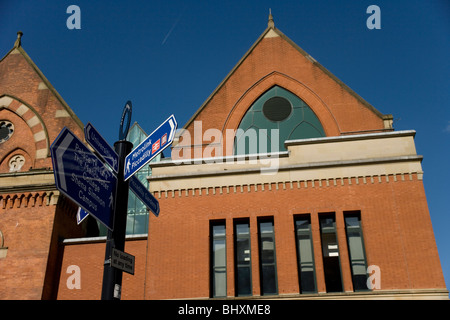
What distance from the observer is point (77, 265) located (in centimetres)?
1606

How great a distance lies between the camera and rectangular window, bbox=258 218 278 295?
46.1ft

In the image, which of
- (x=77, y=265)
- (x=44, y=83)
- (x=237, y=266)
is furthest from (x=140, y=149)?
(x=44, y=83)

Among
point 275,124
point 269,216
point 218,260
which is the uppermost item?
Answer: point 275,124

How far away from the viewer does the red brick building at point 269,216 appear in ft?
45.1

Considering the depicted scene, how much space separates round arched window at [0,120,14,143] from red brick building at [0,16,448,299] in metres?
0.85

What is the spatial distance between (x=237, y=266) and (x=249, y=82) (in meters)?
8.30

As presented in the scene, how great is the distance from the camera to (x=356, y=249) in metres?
14.1

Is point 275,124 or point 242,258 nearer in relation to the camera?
point 242,258

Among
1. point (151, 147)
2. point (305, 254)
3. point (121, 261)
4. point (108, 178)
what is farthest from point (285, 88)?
point (121, 261)

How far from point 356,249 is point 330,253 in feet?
2.75

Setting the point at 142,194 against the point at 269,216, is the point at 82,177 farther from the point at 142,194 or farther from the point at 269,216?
the point at 269,216
